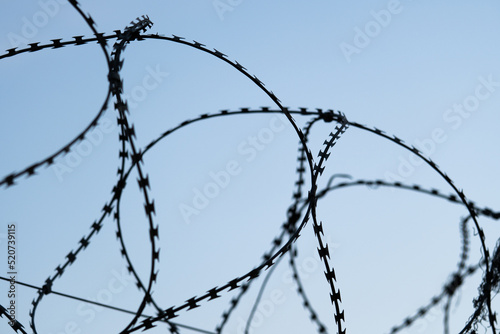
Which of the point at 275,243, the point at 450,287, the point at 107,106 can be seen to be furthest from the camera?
the point at 275,243

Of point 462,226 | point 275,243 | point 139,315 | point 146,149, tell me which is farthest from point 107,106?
point 462,226

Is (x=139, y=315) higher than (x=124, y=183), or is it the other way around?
(x=124, y=183)

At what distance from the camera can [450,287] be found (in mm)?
4906

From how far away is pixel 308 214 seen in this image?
5.64 m

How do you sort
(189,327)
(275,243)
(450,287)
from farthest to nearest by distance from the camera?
(275,243) → (189,327) → (450,287)

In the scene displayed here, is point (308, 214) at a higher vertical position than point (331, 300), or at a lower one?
higher

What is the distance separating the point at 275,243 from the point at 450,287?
1.85 metres

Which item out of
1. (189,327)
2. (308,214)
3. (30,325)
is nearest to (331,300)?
(308,214)

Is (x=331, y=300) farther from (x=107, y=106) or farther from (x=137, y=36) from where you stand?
(x=137, y=36)

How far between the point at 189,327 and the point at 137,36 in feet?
8.88

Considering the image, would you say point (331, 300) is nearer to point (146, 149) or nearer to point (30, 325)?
point (146, 149)

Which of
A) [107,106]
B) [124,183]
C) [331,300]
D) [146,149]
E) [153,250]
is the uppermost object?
[146,149]

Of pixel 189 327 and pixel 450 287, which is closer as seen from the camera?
pixel 450 287

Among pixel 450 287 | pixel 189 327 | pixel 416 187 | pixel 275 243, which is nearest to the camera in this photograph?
pixel 450 287
